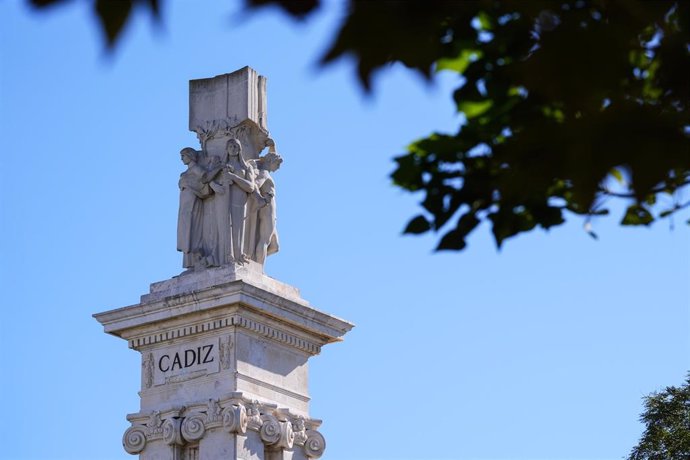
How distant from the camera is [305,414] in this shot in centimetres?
1802

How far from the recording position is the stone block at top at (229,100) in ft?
61.1

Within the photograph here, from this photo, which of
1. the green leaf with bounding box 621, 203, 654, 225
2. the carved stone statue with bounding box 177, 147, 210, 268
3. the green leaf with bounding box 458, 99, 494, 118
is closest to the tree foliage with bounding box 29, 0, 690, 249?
the green leaf with bounding box 458, 99, 494, 118

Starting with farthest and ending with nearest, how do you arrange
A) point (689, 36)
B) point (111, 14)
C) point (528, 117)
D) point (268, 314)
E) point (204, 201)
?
point (204, 201) < point (268, 314) < point (528, 117) < point (689, 36) < point (111, 14)

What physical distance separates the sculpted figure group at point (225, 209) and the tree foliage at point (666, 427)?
10532mm

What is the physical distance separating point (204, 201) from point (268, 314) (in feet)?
6.59

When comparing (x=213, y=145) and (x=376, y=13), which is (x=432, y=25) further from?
(x=213, y=145)

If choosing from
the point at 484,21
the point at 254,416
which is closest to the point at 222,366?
the point at 254,416

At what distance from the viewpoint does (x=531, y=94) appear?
4.40 meters

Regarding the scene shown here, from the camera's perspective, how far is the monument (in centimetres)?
1692

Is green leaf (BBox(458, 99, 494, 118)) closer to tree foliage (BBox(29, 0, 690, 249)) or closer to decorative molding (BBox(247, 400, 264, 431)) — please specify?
tree foliage (BBox(29, 0, 690, 249))

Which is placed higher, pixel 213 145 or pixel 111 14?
pixel 213 145

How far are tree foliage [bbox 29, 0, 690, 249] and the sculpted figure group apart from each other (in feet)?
41.5

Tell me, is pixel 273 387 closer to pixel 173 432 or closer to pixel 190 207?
pixel 173 432

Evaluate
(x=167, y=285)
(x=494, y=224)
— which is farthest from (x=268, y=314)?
(x=494, y=224)
